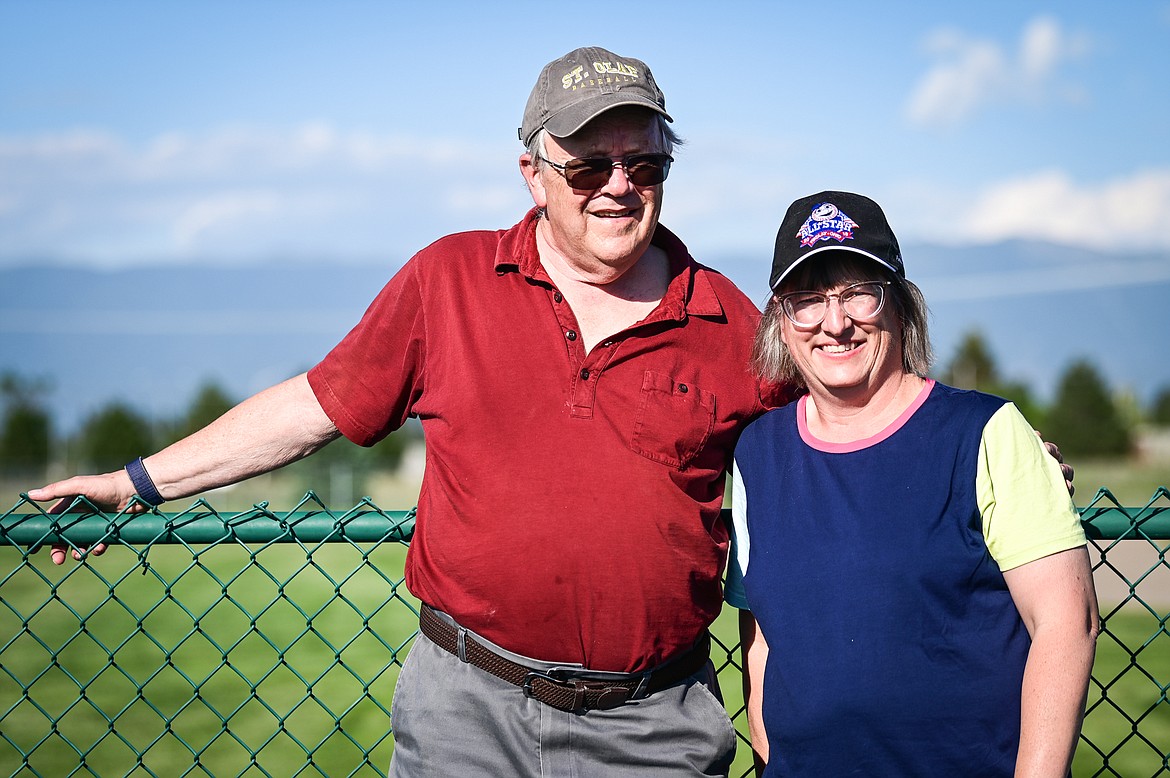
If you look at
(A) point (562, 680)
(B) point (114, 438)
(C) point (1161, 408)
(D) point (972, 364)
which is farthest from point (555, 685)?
(C) point (1161, 408)

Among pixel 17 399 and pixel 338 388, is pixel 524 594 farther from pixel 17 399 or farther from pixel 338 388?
pixel 17 399

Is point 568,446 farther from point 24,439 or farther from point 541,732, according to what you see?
point 24,439

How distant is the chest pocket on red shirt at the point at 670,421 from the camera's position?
7.32 ft

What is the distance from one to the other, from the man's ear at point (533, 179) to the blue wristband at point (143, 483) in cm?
110

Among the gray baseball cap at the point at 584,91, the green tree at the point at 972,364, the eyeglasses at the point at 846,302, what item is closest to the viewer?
the eyeglasses at the point at 846,302

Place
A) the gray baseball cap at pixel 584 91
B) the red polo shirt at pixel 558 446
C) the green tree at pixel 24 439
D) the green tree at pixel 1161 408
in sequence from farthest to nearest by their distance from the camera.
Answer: the green tree at pixel 1161 408 < the green tree at pixel 24 439 < the gray baseball cap at pixel 584 91 < the red polo shirt at pixel 558 446

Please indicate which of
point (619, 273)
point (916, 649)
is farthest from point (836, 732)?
point (619, 273)

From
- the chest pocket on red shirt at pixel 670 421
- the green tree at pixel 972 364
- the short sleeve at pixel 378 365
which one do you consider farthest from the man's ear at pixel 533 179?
the green tree at pixel 972 364

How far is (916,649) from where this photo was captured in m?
1.94

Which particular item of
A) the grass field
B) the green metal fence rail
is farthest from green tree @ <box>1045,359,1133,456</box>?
the grass field

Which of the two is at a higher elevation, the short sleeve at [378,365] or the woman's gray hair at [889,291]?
the woman's gray hair at [889,291]

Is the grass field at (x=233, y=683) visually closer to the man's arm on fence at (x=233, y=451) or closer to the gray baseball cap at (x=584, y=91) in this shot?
the man's arm on fence at (x=233, y=451)

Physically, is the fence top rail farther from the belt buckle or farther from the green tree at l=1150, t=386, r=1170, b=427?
the green tree at l=1150, t=386, r=1170, b=427

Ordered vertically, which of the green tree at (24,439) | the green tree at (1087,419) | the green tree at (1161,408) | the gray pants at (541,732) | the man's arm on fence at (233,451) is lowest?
the green tree at (24,439)
